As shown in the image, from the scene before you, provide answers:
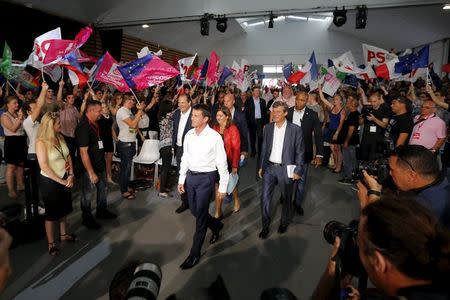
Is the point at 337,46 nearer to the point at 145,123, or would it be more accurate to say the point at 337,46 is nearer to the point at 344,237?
the point at 145,123

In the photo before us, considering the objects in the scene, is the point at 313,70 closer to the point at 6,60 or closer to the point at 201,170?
the point at 201,170

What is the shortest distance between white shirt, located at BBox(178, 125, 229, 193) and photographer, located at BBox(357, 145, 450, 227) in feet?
5.33

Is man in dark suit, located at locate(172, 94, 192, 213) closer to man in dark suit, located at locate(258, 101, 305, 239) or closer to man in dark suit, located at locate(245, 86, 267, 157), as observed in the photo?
man in dark suit, located at locate(258, 101, 305, 239)

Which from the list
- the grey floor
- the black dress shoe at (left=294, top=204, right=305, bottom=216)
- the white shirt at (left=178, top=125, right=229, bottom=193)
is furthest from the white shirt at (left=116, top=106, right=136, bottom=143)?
the black dress shoe at (left=294, top=204, right=305, bottom=216)

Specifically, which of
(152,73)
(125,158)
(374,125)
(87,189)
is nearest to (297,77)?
(374,125)

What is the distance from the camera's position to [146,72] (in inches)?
216

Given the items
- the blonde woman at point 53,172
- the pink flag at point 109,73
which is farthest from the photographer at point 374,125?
the blonde woman at point 53,172

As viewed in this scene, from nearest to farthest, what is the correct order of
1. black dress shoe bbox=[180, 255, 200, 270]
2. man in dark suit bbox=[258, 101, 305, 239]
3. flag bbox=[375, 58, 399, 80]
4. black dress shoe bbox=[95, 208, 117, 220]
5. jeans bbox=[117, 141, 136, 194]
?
black dress shoe bbox=[180, 255, 200, 270]
man in dark suit bbox=[258, 101, 305, 239]
black dress shoe bbox=[95, 208, 117, 220]
jeans bbox=[117, 141, 136, 194]
flag bbox=[375, 58, 399, 80]

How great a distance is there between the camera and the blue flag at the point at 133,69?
5410 millimetres

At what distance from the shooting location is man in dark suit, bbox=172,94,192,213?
4.64m

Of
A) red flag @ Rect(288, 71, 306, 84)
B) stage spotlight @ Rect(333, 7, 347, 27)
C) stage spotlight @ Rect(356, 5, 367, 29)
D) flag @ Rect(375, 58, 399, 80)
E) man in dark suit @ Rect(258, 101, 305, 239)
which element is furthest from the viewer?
stage spotlight @ Rect(333, 7, 347, 27)

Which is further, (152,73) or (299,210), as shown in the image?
(152,73)

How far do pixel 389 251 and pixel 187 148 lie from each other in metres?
2.65

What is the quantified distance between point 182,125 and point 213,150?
1.54 metres
